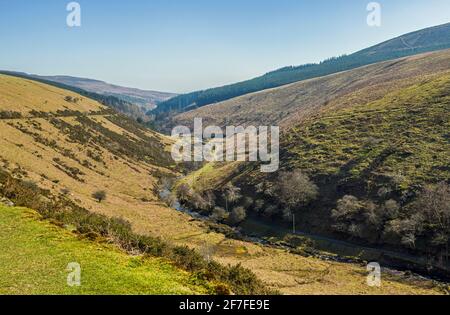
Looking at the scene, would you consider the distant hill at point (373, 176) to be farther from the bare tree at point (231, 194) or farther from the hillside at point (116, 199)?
the hillside at point (116, 199)

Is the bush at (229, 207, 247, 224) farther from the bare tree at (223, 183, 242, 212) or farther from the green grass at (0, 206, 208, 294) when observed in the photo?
the green grass at (0, 206, 208, 294)

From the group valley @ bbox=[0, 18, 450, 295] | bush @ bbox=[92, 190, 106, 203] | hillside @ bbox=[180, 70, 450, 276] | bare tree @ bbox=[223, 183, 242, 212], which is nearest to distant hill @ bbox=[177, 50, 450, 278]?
hillside @ bbox=[180, 70, 450, 276]

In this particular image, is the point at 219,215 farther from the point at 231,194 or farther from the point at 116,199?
the point at 116,199

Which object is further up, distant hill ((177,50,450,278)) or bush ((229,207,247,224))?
distant hill ((177,50,450,278))

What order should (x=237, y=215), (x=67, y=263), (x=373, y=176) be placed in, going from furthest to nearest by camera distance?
(x=237, y=215) → (x=373, y=176) → (x=67, y=263)

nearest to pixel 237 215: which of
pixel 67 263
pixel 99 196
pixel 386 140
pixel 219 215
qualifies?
pixel 219 215

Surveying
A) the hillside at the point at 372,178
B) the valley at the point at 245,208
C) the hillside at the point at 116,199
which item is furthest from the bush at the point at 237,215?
the hillside at the point at 116,199
